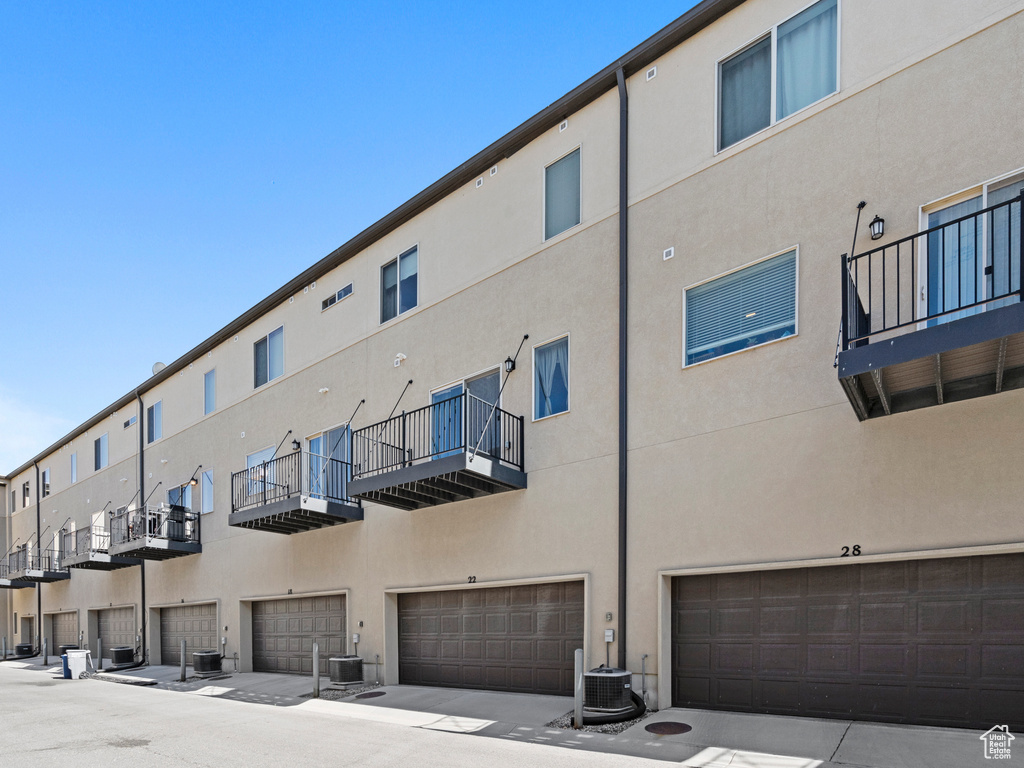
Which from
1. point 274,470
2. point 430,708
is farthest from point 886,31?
point 274,470

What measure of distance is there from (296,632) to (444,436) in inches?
275

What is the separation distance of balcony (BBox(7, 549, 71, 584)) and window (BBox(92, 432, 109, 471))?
372 cm

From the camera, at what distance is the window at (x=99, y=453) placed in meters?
28.2

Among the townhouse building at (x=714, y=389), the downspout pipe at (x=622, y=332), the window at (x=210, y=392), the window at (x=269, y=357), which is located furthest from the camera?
the window at (x=210, y=392)

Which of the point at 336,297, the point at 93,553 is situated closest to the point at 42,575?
the point at 93,553

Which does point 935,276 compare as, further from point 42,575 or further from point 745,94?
point 42,575

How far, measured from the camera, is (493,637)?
1217 cm

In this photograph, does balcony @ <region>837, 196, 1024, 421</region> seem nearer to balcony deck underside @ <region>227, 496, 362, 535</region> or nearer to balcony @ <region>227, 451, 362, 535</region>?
balcony @ <region>227, 451, 362, 535</region>

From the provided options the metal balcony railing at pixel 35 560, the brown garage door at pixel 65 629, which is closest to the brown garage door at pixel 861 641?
the metal balcony railing at pixel 35 560

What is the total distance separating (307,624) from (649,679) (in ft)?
30.9

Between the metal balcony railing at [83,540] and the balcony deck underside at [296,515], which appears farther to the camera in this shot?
the metal balcony railing at [83,540]

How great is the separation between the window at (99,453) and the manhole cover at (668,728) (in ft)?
83.2

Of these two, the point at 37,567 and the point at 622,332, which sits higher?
the point at 622,332

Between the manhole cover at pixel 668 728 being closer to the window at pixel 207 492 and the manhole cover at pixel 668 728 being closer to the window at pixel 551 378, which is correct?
the window at pixel 551 378
